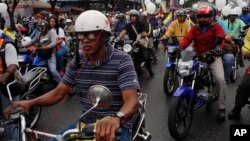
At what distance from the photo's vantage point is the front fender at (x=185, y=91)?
4.72 m

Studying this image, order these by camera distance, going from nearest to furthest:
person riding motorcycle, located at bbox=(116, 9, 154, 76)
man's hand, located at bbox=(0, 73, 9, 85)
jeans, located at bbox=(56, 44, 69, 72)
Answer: man's hand, located at bbox=(0, 73, 9, 85) → jeans, located at bbox=(56, 44, 69, 72) → person riding motorcycle, located at bbox=(116, 9, 154, 76)

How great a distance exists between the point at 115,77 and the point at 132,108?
37 centimetres

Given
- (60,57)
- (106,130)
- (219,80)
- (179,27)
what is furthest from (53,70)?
(106,130)

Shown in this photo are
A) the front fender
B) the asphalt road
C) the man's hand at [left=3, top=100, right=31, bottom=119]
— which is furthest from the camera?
the asphalt road

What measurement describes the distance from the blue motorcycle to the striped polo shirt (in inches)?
77.6

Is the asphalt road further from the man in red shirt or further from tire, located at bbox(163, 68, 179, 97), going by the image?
the man in red shirt

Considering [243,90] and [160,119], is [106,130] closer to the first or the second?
[243,90]

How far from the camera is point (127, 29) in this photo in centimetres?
958

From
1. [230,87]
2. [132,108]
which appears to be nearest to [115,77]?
[132,108]

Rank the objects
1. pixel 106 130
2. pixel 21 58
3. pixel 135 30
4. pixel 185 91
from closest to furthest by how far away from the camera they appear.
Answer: pixel 106 130
pixel 185 91
pixel 21 58
pixel 135 30

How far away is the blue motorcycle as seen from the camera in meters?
4.68

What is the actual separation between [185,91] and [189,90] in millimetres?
99

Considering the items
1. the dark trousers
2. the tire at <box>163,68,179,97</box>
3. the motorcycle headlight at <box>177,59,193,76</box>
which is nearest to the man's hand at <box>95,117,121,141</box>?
the motorcycle headlight at <box>177,59,193,76</box>

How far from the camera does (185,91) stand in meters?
4.79
